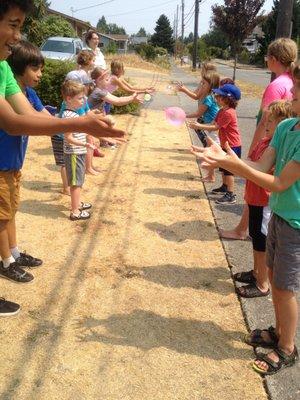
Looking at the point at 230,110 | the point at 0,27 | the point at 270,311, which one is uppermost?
the point at 0,27

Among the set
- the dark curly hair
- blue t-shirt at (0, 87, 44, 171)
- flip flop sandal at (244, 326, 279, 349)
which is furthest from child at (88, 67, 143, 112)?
flip flop sandal at (244, 326, 279, 349)

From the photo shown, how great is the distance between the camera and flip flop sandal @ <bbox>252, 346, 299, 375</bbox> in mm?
2605

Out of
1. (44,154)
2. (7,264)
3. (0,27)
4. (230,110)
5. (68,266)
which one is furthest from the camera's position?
(44,154)

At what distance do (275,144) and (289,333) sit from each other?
1.12 meters

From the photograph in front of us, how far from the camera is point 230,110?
5.14 m

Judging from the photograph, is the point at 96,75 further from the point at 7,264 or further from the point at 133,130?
the point at 7,264

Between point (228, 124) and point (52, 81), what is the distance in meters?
6.69

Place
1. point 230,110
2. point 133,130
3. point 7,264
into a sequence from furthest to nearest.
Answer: point 133,130 → point 230,110 → point 7,264

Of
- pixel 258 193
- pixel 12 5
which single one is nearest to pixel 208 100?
pixel 258 193

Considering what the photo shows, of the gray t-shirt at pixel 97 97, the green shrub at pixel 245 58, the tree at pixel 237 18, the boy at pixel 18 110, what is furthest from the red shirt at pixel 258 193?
the green shrub at pixel 245 58

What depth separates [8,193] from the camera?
3232 millimetres

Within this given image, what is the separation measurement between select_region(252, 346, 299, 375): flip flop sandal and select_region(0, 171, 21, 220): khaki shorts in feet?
6.52

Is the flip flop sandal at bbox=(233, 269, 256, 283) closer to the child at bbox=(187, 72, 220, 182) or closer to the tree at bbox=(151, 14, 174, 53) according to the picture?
the child at bbox=(187, 72, 220, 182)

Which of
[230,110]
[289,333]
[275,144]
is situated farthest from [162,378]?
[230,110]
